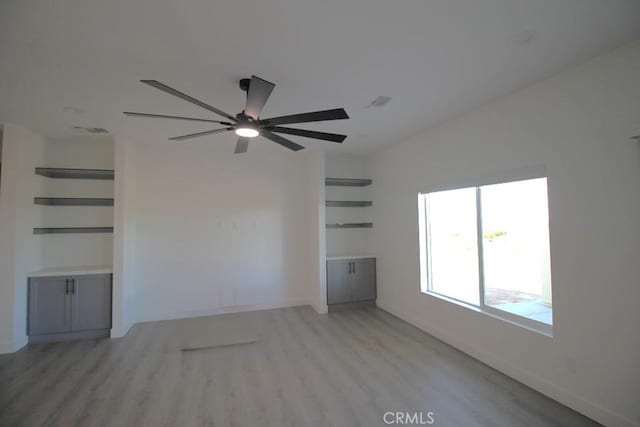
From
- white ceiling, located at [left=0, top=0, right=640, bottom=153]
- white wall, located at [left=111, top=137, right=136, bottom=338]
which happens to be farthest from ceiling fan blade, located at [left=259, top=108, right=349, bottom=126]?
white wall, located at [left=111, top=137, right=136, bottom=338]

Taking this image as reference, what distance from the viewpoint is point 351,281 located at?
5.18 metres

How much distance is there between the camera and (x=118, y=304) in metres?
3.96

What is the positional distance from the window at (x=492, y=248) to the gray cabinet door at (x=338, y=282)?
1.41 m

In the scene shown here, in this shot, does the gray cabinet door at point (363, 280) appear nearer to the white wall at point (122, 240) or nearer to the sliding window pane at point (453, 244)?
the sliding window pane at point (453, 244)

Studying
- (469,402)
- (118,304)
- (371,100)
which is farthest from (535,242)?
(118,304)

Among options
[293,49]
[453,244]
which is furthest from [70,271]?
[453,244]

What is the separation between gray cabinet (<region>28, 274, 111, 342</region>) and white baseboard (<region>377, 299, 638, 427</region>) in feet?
15.0

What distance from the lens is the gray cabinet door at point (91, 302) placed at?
3850 mm

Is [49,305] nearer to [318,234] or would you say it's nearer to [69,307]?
[69,307]

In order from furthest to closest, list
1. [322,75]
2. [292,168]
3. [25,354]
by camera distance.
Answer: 1. [292,168]
2. [25,354]
3. [322,75]

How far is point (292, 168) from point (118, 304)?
3.43 m

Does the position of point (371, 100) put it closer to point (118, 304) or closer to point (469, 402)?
point (469, 402)

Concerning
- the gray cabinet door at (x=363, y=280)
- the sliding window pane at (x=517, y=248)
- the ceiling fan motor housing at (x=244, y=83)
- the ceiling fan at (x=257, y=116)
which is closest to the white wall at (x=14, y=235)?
the ceiling fan at (x=257, y=116)

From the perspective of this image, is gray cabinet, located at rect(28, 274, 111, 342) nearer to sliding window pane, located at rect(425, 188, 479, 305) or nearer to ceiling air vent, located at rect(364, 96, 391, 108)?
ceiling air vent, located at rect(364, 96, 391, 108)
